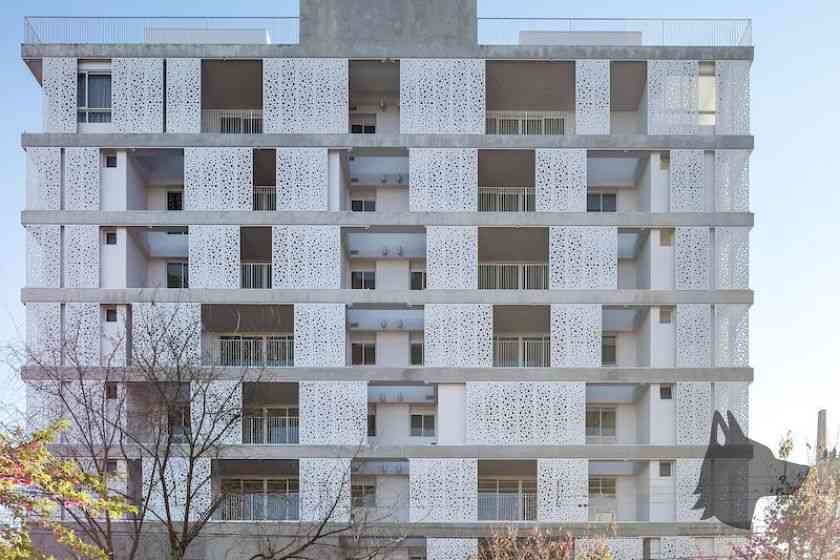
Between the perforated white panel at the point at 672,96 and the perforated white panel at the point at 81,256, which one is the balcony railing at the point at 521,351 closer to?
the perforated white panel at the point at 672,96

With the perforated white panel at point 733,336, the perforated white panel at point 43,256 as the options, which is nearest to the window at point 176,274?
the perforated white panel at point 43,256

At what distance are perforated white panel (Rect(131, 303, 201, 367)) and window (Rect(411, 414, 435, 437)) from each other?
8800 millimetres

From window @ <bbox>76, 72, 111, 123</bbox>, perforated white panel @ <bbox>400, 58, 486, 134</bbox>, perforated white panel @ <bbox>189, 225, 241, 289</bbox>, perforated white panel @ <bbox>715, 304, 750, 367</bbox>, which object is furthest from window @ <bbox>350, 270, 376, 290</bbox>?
perforated white panel @ <bbox>715, 304, 750, 367</bbox>

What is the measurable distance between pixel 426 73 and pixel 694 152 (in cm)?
1087

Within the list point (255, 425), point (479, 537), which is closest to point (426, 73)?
point (255, 425)

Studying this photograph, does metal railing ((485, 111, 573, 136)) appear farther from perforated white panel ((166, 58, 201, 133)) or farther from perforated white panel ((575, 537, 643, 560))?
perforated white panel ((575, 537, 643, 560))

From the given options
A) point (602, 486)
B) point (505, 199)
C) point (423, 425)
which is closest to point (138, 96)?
point (505, 199)

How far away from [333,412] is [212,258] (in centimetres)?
745

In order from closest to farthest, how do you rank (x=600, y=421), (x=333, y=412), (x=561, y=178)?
(x=333, y=412) < (x=561, y=178) < (x=600, y=421)

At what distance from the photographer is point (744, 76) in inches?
1503

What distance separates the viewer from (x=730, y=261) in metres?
37.2

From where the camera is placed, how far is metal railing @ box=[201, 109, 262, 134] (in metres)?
39.5

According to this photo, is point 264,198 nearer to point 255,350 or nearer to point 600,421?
point 255,350

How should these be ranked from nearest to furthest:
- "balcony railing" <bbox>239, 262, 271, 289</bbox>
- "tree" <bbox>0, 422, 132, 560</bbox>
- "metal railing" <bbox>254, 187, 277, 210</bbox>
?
"tree" <bbox>0, 422, 132, 560</bbox> < "balcony railing" <bbox>239, 262, 271, 289</bbox> < "metal railing" <bbox>254, 187, 277, 210</bbox>
